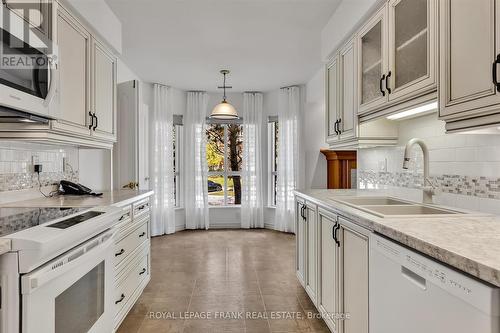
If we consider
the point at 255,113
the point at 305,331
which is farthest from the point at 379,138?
the point at 255,113

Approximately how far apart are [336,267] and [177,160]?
4.26 m

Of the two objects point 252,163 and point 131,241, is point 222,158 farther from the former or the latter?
point 131,241

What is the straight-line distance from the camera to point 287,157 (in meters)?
5.44

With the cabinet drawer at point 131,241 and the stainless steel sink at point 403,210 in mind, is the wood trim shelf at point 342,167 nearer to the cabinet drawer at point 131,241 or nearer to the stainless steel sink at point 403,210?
the stainless steel sink at point 403,210

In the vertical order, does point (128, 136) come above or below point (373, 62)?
below

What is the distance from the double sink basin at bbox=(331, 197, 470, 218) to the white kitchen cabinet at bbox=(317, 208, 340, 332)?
8.0 inches

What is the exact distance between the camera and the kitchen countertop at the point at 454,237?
81 centimetres

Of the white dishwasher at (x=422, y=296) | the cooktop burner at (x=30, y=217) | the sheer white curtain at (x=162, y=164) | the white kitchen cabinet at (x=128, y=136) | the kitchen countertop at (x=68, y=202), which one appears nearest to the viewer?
the white dishwasher at (x=422, y=296)

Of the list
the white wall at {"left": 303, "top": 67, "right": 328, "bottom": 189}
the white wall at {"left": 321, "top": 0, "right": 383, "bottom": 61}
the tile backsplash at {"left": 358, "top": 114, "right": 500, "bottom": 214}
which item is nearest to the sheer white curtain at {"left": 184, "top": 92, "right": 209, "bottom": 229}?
the white wall at {"left": 303, "top": 67, "right": 328, "bottom": 189}

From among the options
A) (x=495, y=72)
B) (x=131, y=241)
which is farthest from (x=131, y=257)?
(x=495, y=72)

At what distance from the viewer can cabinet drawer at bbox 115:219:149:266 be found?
2121mm

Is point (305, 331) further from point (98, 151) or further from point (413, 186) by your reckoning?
point (98, 151)

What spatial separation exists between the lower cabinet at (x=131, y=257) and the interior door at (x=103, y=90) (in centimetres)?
70

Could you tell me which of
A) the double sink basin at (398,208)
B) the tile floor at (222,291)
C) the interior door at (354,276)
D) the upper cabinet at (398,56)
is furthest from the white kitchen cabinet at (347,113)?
the tile floor at (222,291)
